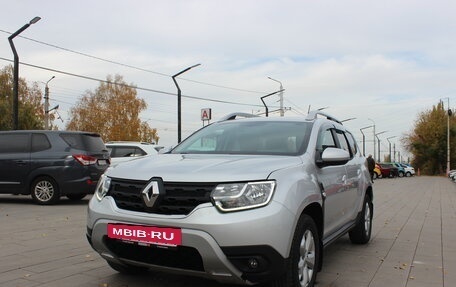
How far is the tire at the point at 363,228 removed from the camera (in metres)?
6.40

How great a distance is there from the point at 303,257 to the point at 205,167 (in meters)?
1.10

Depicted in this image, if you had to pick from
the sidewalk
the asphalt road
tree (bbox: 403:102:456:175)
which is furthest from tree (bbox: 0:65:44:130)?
tree (bbox: 403:102:456:175)

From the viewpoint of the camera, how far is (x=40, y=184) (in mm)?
10688

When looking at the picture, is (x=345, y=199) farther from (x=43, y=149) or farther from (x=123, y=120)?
(x=123, y=120)

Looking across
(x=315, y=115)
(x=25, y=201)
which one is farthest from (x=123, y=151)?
(x=315, y=115)

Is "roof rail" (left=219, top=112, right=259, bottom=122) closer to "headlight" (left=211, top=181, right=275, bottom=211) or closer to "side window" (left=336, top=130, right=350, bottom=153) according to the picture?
"side window" (left=336, top=130, right=350, bottom=153)

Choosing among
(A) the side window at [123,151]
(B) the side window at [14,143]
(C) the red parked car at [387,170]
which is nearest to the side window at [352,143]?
(B) the side window at [14,143]

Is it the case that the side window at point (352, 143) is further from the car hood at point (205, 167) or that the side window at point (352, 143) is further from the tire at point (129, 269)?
the tire at point (129, 269)

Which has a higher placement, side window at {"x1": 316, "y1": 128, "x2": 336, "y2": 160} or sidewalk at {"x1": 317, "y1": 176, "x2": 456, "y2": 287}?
side window at {"x1": 316, "y1": 128, "x2": 336, "y2": 160}

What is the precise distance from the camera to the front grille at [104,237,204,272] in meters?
3.45

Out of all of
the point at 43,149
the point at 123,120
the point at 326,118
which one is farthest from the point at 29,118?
the point at 326,118

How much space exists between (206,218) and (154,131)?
197 feet

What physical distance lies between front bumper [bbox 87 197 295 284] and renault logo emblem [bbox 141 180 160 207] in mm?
101

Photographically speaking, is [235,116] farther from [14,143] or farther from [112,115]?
[112,115]
